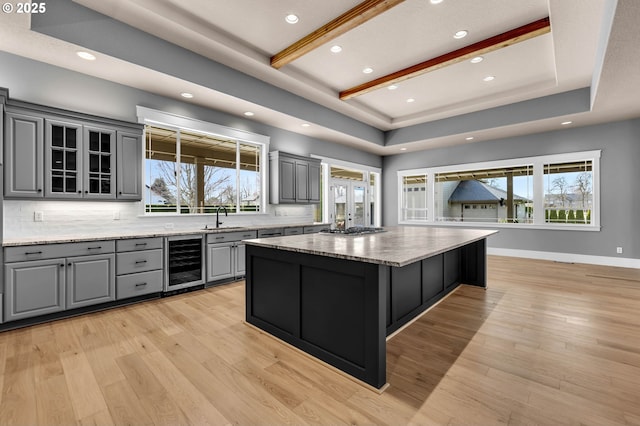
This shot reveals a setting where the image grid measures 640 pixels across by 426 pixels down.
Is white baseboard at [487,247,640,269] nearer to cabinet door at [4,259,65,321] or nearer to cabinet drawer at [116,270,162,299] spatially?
cabinet drawer at [116,270,162,299]

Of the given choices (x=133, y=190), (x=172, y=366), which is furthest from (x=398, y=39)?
(x=172, y=366)

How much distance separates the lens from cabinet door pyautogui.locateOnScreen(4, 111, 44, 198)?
9.22ft

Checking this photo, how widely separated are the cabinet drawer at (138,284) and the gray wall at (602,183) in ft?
23.9

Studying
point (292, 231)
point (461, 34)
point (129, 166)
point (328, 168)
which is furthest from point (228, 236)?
point (461, 34)

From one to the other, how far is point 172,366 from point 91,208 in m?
2.65

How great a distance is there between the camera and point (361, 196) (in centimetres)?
841

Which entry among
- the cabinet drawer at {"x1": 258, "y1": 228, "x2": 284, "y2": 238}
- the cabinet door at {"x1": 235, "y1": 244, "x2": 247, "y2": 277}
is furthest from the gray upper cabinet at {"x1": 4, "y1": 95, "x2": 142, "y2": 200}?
the cabinet drawer at {"x1": 258, "y1": 228, "x2": 284, "y2": 238}

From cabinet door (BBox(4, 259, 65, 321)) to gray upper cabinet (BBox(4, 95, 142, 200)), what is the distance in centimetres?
75

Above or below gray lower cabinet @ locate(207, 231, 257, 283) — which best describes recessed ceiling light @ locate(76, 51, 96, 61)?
above

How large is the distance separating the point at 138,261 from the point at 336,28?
12.1 ft

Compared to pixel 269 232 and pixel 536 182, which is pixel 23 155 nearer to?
pixel 269 232

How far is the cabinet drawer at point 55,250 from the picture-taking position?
2.71 m

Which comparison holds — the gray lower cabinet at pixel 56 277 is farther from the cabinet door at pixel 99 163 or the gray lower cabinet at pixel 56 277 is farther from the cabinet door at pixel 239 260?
the cabinet door at pixel 239 260

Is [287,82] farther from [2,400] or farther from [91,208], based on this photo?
[2,400]
